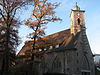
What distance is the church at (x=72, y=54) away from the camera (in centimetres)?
3328

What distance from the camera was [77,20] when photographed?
40344 millimetres

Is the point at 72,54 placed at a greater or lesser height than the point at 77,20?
lesser

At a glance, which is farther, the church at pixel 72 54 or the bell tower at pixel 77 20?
the bell tower at pixel 77 20

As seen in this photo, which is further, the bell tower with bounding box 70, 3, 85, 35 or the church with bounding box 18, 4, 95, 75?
the bell tower with bounding box 70, 3, 85, 35

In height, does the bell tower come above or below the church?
above

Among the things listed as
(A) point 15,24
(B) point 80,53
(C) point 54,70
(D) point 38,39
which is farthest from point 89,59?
(A) point 15,24

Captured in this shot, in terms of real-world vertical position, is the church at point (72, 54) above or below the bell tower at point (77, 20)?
below

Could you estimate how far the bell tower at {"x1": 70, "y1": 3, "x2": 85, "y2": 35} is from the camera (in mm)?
39188

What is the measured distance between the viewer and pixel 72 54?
33594 mm

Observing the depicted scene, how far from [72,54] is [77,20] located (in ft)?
37.4

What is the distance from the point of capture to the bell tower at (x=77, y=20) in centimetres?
3919

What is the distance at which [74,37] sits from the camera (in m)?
37.4

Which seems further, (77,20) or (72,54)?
(77,20)

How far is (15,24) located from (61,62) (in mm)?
16560
